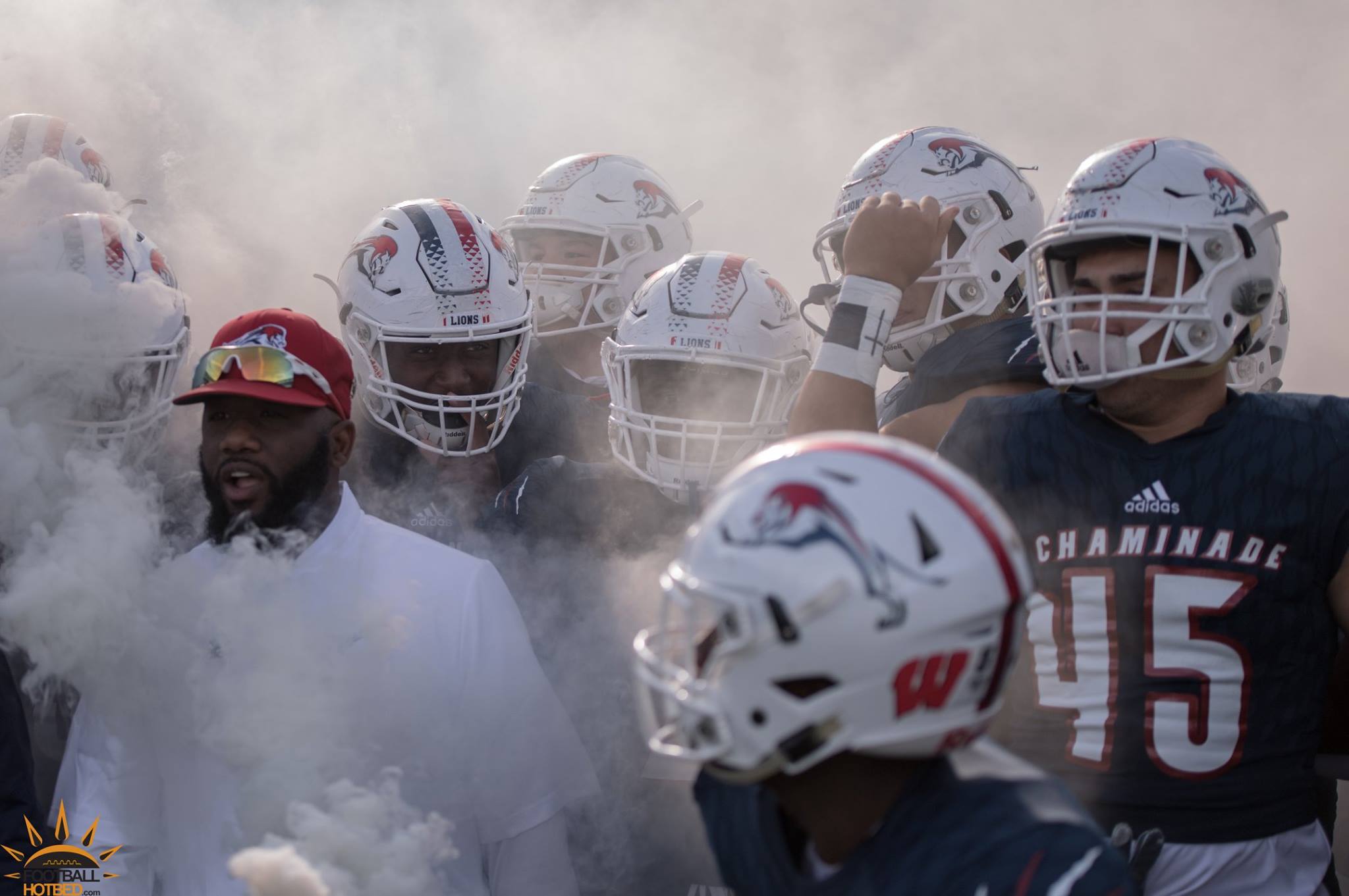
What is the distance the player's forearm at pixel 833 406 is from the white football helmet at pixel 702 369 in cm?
48

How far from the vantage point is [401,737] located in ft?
8.44

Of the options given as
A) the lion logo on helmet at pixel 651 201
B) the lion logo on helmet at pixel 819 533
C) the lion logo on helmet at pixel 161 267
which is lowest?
the lion logo on helmet at pixel 651 201

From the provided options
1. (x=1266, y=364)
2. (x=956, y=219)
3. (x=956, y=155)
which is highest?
(x=956, y=155)

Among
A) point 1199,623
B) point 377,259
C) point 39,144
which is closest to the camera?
point 1199,623

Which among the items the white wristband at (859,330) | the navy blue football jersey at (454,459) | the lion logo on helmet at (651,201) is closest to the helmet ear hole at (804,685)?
the white wristband at (859,330)

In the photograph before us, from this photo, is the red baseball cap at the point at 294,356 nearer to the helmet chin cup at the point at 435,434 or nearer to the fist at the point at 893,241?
the helmet chin cup at the point at 435,434

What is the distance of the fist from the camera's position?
307 centimetres

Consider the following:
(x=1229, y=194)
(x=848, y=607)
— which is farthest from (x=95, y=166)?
(x=848, y=607)

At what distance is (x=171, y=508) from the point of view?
3176 millimetres

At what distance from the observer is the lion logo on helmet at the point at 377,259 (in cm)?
378

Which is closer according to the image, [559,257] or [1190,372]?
A: [1190,372]

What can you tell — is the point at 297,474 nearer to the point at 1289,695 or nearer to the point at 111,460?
the point at 111,460

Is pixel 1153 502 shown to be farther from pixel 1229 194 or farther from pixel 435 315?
pixel 435 315

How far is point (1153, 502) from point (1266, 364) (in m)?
2.33
